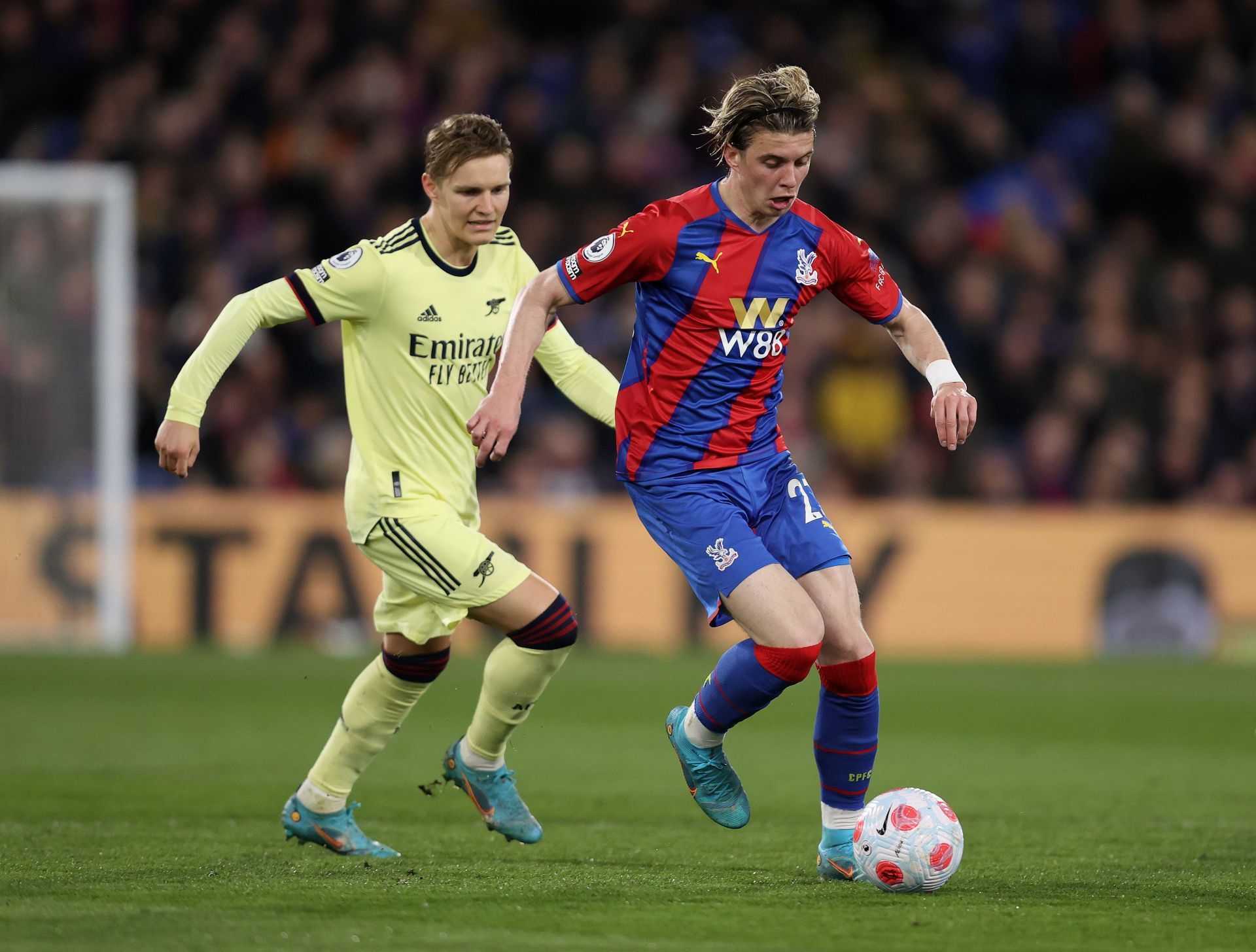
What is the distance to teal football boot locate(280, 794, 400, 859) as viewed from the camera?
5797 millimetres

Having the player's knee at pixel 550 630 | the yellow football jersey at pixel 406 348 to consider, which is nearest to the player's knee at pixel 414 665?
the player's knee at pixel 550 630

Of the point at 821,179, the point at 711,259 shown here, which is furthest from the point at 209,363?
the point at 821,179

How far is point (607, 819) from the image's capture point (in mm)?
6816

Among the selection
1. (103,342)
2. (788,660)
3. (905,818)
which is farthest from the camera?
(103,342)

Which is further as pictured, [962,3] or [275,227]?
[962,3]

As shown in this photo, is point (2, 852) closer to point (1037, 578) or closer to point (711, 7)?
point (1037, 578)

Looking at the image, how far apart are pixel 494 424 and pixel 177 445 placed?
1.05 m

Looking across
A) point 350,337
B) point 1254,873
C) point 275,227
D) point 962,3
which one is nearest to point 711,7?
point 962,3

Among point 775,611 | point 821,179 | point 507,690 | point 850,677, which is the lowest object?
point 507,690

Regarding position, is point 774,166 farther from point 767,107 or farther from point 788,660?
point 788,660

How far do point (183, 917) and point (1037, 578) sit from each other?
32.4 feet

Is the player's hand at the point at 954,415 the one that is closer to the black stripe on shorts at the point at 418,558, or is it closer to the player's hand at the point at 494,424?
the player's hand at the point at 494,424

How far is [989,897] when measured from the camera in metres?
4.91

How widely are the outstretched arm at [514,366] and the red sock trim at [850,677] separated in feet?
3.93
